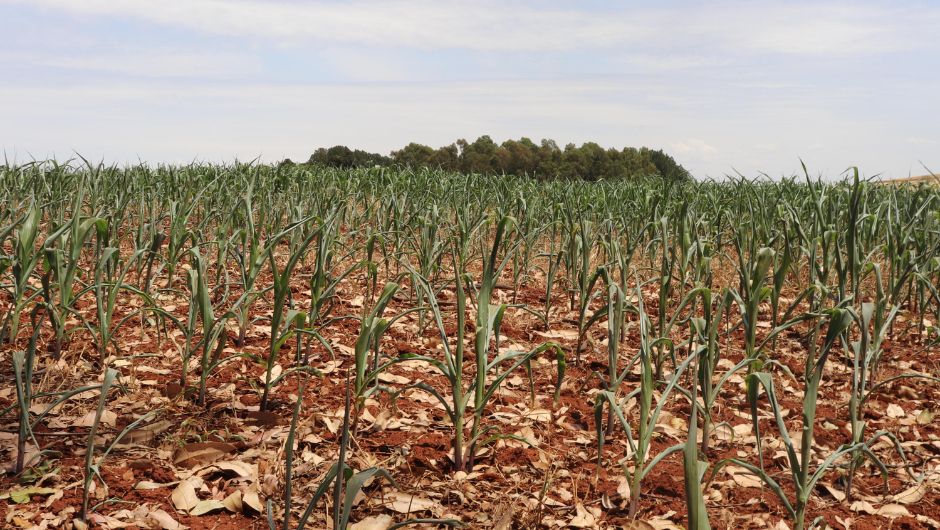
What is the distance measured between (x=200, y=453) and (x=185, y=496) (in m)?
0.24

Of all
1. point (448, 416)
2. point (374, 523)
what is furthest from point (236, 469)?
point (448, 416)

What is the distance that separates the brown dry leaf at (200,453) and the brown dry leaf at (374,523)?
60 centimetres

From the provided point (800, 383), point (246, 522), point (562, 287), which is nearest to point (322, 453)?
point (246, 522)

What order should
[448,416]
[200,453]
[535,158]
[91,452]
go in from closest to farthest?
[91,452] < [200,453] < [448,416] < [535,158]

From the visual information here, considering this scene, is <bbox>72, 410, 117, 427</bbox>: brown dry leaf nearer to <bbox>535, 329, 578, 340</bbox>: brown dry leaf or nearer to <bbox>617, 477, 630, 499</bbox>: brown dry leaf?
<bbox>617, 477, 630, 499</bbox>: brown dry leaf

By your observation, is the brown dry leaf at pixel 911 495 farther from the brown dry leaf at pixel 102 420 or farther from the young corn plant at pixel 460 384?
the brown dry leaf at pixel 102 420

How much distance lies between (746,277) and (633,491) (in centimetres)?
106

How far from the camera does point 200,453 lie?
2.35 metres

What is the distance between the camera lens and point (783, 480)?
7.93 ft

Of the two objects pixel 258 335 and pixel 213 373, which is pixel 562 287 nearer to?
pixel 258 335

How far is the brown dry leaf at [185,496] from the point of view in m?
2.09

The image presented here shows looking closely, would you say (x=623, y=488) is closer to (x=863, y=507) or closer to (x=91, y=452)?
(x=863, y=507)

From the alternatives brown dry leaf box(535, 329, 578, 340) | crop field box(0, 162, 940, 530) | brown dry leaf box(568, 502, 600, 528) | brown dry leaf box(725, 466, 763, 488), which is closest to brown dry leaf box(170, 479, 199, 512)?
A: crop field box(0, 162, 940, 530)

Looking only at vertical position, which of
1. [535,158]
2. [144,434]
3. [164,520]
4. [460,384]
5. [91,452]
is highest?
[535,158]
